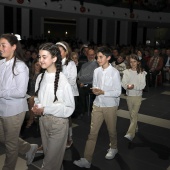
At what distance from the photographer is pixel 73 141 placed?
422cm

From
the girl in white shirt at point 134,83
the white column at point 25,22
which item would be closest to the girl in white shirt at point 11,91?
the girl in white shirt at point 134,83

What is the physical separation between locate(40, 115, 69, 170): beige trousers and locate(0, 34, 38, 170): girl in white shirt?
36 centimetres

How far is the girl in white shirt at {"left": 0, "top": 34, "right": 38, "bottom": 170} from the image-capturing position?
2.50 m

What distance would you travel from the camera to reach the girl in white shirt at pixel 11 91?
2.50 meters

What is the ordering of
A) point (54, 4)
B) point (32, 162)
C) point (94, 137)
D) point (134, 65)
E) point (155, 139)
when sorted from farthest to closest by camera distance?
point (54, 4)
point (155, 139)
point (134, 65)
point (32, 162)
point (94, 137)

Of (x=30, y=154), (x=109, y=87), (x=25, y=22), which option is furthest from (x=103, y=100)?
(x=25, y=22)

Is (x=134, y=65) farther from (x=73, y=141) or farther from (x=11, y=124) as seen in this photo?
(x=11, y=124)

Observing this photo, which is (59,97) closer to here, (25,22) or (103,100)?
(103,100)

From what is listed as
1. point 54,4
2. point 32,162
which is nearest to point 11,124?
point 32,162

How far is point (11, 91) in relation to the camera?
2.46 meters

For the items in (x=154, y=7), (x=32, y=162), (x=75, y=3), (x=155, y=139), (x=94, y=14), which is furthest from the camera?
(x=154, y=7)

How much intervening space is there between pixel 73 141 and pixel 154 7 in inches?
639

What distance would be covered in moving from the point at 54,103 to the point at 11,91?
0.48 meters

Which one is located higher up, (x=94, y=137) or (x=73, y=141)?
(x=94, y=137)
